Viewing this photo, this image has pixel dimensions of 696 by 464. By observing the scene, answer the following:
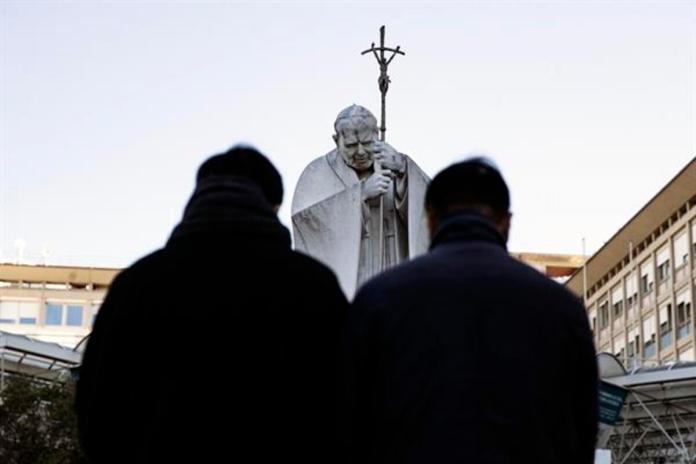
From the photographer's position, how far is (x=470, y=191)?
15.2 feet

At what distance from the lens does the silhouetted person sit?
13.6 feet

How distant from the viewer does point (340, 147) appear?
9797 mm

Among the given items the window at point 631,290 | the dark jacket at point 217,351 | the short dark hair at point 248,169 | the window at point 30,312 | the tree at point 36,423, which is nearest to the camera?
the dark jacket at point 217,351

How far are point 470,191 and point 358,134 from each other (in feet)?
16.6

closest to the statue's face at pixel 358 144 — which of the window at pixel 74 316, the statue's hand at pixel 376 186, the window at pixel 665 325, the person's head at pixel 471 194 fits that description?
the statue's hand at pixel 376 186

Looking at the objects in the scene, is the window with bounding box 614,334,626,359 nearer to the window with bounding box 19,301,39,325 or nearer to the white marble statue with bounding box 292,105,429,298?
the window with bounding box 19,301,39,325

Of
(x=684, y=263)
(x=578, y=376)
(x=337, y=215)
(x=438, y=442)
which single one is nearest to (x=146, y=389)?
(x=438, y=442)

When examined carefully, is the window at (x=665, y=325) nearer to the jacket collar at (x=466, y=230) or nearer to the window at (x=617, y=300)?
the window at (x=617, y=300)

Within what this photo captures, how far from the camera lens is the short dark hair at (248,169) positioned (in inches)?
193

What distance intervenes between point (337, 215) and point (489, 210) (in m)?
4.90

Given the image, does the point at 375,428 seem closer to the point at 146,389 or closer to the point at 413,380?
the point at 413,380

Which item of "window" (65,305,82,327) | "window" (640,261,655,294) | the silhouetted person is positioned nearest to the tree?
the silhouetted person

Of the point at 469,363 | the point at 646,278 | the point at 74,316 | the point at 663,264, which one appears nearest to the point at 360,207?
the point at 469,363

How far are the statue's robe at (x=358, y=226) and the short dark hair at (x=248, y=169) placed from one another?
4.46m
